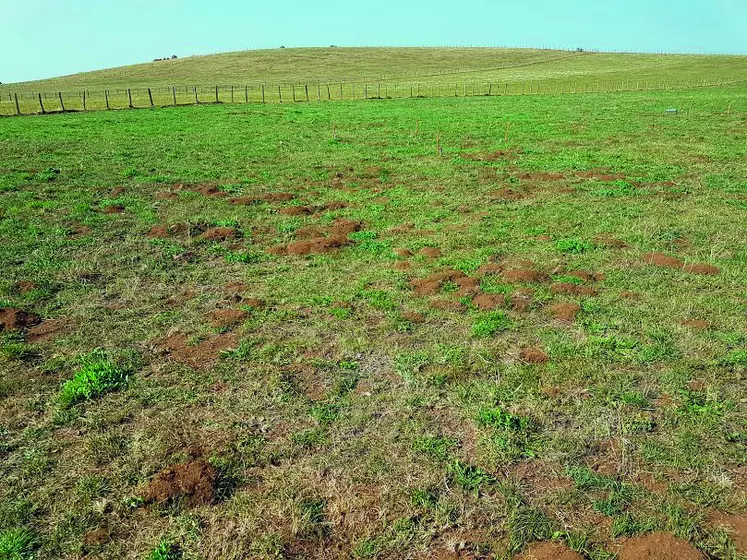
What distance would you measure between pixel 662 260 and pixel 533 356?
13.9 ft

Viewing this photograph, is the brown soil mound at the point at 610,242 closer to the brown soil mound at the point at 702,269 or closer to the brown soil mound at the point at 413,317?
the brown soil mound at the point at 702,269

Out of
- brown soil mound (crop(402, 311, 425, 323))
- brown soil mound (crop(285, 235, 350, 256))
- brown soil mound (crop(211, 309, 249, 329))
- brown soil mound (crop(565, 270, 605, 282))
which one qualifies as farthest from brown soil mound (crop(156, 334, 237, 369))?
brown soil mound (crop(565, 270, 605, 282))

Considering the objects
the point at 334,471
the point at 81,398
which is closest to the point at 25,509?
the point at 81,398

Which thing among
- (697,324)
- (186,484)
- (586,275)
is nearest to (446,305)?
(586,275)

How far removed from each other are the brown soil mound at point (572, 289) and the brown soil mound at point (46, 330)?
275 inches

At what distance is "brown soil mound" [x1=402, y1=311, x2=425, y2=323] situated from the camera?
7.04 metres

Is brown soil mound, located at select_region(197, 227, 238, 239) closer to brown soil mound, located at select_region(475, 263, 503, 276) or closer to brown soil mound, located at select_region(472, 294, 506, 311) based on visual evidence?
brown soil mound, located at select_region(475, 263, 503, 276)

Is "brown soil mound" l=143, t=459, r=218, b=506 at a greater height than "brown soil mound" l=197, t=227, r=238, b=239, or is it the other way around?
"brown soil mound" l=197, t=227, r=238, b=239

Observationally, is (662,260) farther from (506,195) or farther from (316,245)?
(316,245)

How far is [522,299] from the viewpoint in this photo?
755 cm

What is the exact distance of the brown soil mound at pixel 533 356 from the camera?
6.01 meters

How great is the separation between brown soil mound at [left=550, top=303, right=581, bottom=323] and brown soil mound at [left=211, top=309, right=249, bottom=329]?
430 centimetres

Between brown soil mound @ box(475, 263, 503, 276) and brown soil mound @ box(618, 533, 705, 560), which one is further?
brown soil mound @ box(475, 263, 503, 276)

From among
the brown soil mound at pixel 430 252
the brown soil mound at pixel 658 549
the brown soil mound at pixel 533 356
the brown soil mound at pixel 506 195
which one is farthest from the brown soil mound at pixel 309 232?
the brown soil mound at pixel 658 549
